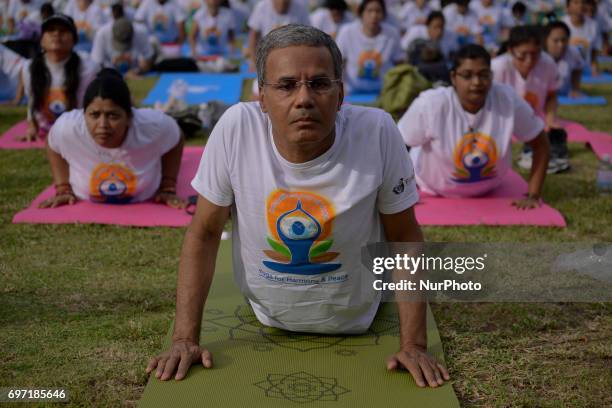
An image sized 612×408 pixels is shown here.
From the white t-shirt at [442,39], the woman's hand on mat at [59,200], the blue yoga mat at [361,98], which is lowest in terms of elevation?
the blue yoga mat at [361,98]

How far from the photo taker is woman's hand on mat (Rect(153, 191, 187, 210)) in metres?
5.96

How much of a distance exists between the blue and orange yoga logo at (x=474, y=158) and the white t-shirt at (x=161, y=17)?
10728mm

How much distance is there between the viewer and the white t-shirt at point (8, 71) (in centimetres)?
1045

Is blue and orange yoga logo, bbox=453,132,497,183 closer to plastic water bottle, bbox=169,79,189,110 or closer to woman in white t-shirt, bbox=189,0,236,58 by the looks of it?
plastic water bottle, bbox=169,79,189,110

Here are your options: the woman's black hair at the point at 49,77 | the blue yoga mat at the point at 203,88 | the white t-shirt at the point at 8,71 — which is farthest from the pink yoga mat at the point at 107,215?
the white t-shirt at the point at 8,71

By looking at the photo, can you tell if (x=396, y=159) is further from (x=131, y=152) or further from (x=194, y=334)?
(x=131, y=152)

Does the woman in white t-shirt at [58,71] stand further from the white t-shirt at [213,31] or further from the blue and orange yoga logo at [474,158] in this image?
the white t-shirt at [213,31]

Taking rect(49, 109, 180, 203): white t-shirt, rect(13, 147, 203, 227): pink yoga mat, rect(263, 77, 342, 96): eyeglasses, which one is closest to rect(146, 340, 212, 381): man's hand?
rect(263, 77, 342, 96): eyeglasses

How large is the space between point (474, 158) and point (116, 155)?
7.83 ft

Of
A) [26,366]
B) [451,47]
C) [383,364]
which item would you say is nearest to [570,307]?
[383,364]

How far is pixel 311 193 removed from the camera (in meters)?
3.42

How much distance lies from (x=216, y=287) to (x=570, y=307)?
5.67ft

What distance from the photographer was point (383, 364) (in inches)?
139

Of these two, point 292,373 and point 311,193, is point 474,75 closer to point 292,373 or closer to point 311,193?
point 311,193
